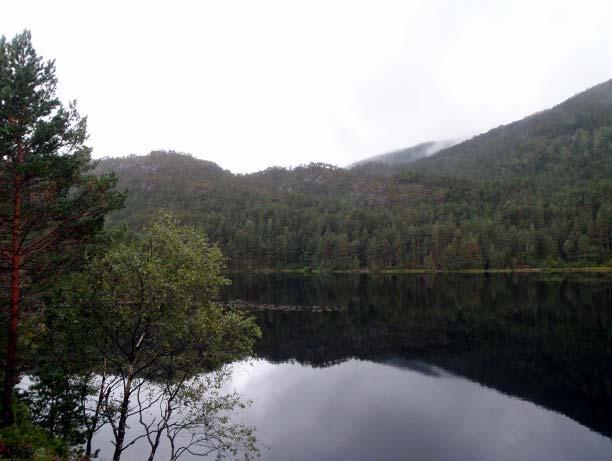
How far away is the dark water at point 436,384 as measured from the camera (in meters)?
25.9

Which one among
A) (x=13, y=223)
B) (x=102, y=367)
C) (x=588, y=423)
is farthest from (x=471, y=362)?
(x=13, y=223)

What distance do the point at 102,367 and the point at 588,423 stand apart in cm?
3031

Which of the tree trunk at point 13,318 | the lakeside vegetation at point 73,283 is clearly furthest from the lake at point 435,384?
the tree trunk at point 13,318

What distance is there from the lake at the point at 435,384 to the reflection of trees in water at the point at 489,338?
0.15 meters

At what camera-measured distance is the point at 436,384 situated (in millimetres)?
36375

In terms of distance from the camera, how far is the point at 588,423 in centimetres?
2738

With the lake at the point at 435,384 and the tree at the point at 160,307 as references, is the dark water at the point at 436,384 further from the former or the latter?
the tree at the point at 160,307

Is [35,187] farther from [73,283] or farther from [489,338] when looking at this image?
[489,338]

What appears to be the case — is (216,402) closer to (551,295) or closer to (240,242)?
(551,295)

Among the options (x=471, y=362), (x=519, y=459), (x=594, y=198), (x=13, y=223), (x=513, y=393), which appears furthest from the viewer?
(x=594, y=198)

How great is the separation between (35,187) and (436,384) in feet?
110

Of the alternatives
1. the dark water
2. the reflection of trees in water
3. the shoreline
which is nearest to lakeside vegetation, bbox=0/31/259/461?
the dark water

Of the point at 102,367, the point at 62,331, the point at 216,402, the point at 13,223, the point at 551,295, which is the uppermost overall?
the point at 13,223

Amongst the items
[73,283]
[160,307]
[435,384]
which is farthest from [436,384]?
[73,283]
